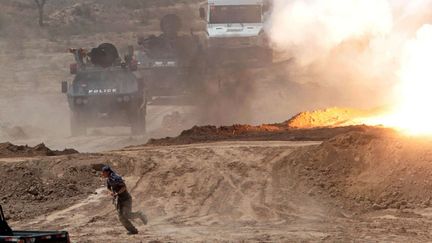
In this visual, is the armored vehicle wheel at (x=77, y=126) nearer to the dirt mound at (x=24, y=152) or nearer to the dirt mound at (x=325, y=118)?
the dirt mound at (x=24, y=152)

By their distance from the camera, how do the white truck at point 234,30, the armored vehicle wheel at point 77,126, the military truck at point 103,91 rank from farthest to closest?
the white truck at point 234,30
the armored vehicle wheel at point 77,126
the military truck at point 103,91

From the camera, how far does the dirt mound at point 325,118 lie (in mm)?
27323

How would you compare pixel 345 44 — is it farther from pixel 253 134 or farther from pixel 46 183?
pixel 46 183

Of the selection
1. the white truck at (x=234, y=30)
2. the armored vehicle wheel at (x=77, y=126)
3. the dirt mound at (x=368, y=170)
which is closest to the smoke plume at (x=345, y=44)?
the white truck at (x=234, y=30)

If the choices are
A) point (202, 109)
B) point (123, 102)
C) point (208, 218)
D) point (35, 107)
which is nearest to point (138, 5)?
point (35, 107)

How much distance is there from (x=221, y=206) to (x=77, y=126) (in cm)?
1261

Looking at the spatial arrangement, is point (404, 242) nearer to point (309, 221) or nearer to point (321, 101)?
point (309, 221)

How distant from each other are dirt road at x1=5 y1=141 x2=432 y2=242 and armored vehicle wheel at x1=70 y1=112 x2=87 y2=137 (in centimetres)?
678

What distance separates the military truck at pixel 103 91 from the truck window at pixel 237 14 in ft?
32.1

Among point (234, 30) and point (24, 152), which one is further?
point (234, 30)

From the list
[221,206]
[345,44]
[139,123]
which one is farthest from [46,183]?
[345,44]

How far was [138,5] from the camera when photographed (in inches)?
2687

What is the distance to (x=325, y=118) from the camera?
28.2 m

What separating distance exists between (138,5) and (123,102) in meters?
40.6
